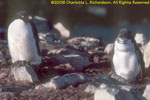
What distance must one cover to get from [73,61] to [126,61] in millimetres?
1094

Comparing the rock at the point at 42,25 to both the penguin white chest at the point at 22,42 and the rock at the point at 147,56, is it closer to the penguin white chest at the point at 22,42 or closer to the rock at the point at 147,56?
the penguin white chest at the point at 22,42

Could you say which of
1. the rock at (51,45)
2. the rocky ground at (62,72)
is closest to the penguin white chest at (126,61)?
the rocky ground at (62,72)

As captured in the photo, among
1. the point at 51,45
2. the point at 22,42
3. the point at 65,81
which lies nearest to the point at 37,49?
the point at 22,42

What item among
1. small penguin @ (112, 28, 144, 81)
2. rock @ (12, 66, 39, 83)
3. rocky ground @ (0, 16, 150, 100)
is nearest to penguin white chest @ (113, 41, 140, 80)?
small penguin @ (112, 28, 144, 81)

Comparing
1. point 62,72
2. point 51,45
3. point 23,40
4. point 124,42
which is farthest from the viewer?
point 51,45

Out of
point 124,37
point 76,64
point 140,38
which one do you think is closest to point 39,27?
point 140,38

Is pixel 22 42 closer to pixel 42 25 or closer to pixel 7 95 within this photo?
pixel 7 95

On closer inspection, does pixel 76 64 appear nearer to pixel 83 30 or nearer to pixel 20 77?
pixel 20 77

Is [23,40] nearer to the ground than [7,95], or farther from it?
farther from it

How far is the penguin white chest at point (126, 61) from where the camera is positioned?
6367 millimetres

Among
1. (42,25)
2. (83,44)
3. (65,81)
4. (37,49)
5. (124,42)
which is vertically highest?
(124,42)

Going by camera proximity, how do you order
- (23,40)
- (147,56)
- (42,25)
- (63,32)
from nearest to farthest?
(23,40)
(147,56)
(42,25)
(63,32)

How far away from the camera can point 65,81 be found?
5516 mm

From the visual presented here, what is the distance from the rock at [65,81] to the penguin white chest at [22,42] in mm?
1481
